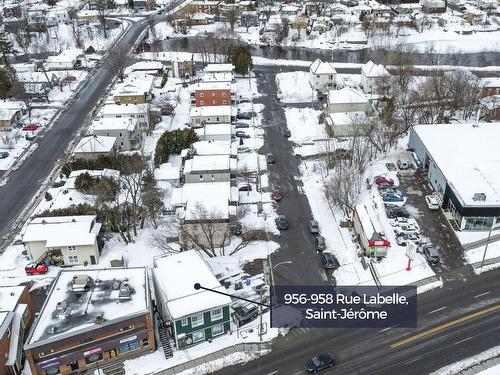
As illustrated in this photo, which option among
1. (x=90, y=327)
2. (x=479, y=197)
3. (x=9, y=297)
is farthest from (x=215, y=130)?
(x=90, y=327)

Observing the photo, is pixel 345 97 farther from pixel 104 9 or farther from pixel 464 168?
pixel 104 9

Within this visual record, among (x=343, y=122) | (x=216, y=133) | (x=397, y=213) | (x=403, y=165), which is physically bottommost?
(x=397, y=213)

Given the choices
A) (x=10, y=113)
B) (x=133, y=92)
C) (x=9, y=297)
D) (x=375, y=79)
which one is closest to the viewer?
(x=9, y=297)

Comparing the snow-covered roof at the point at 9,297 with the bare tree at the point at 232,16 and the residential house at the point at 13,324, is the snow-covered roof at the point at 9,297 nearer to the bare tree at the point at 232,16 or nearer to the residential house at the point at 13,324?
the residential house at the point at 13,324

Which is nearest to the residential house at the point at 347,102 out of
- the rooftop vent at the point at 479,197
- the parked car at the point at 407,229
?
the parked car at the point at 407,229

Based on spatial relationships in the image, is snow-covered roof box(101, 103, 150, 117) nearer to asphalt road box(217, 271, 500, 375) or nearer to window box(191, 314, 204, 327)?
window box(191, 314, 204, 327)

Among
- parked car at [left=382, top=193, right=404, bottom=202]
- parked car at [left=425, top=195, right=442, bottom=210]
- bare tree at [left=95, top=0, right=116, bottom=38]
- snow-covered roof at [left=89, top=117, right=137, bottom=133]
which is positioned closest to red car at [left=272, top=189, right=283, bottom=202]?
parked car at [left=382, top=193, right=404, bottom=202]
